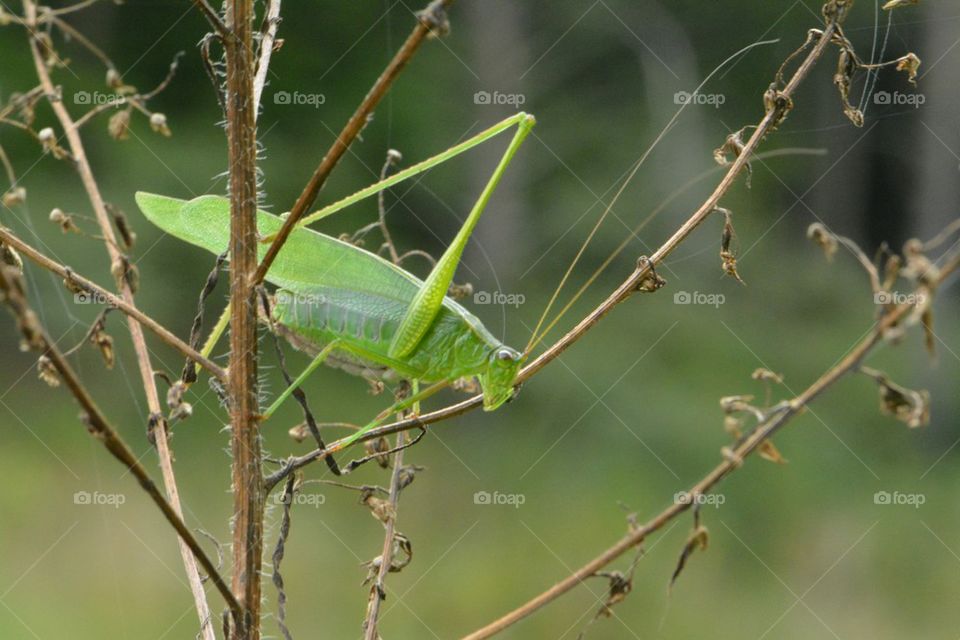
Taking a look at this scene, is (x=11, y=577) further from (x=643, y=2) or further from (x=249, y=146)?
(x=643, y=2)

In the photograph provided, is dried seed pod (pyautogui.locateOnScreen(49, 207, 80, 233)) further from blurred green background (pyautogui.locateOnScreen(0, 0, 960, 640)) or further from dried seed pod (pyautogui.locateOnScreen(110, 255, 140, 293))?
blurred green background (pyautogui.locateOnScreen(0, 0, 960, 640))

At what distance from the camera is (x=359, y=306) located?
96cm

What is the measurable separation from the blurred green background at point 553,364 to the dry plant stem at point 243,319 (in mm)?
3512

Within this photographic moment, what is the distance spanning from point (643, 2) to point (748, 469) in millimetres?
3799

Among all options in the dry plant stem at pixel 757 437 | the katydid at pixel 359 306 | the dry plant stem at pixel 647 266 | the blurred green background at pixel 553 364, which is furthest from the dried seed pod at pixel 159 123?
the blurred green background at pixel 553 364

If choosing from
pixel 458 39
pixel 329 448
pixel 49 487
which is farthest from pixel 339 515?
pixel 329 448

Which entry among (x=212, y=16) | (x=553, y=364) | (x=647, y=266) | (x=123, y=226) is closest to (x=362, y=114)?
(x=212, y=16)

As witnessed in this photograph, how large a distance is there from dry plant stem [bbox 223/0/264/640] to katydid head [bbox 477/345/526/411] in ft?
1.05

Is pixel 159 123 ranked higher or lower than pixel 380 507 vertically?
higher

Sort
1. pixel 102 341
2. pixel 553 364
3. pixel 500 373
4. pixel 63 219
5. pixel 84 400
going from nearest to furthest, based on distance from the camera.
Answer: pixel 84 400 → pixel 102 341 → pixel 63 219 → pixel 500 373 → pixel 553 364

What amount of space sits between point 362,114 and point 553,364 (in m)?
5.89

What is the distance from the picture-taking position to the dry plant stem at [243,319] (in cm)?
75

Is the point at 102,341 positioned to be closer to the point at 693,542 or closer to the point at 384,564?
the point at 384,564

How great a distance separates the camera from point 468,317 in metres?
1.03
